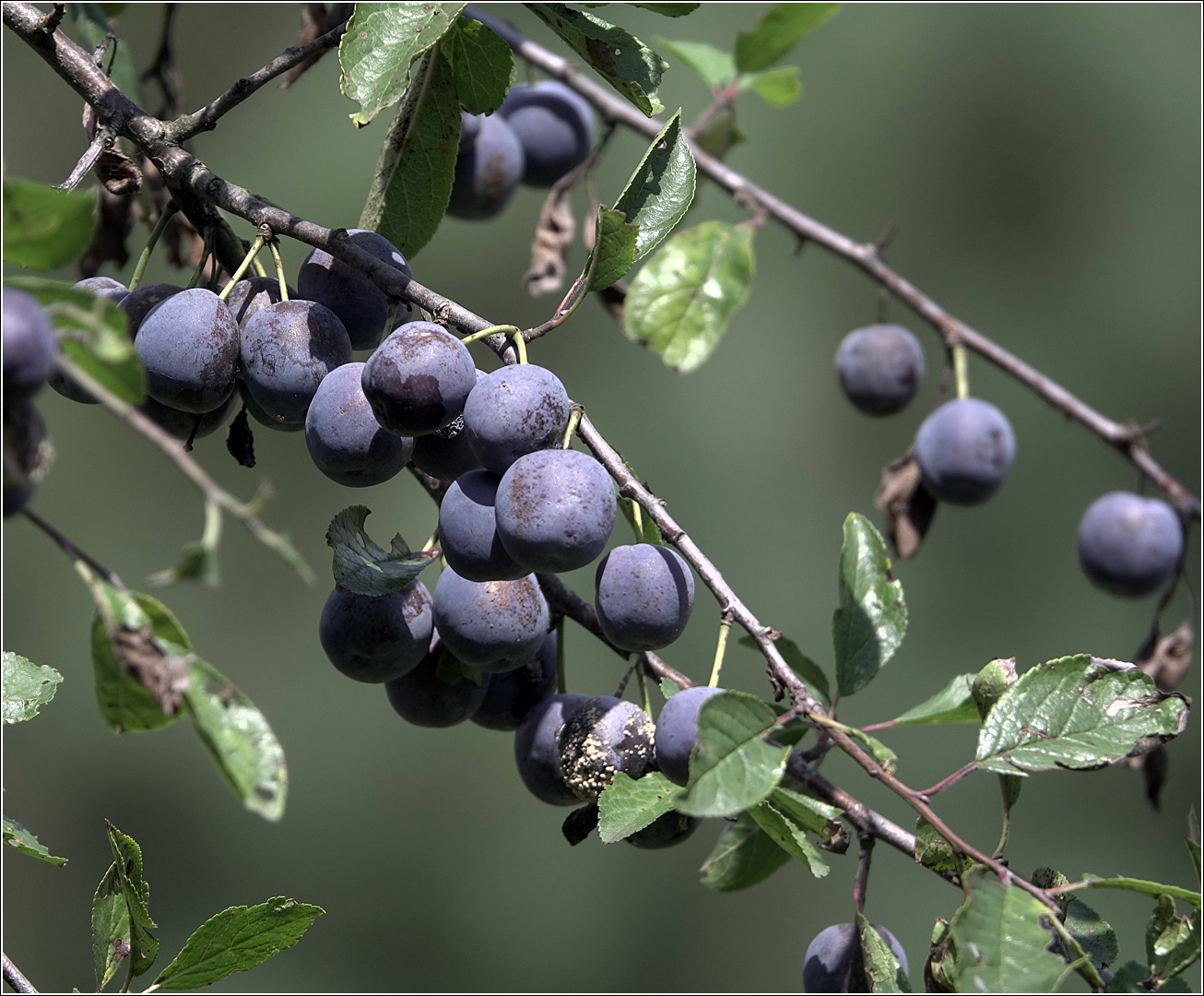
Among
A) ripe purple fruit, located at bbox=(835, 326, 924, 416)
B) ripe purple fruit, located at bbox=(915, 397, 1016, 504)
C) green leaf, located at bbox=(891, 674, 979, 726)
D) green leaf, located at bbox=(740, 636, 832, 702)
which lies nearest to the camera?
green leaf, located at bbox=(891, 674, 979, 726)

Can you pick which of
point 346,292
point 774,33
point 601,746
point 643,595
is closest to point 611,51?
point 346,292

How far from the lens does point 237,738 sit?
42 centimetres

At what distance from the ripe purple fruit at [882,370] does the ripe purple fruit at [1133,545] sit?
36cm

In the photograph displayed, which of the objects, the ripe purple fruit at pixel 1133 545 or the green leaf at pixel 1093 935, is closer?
the green leaf at pixel 1093 935

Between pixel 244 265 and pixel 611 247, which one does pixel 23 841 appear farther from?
pixel 611 247

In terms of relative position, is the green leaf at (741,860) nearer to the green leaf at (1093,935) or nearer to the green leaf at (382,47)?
the green leaf at (1093,935)

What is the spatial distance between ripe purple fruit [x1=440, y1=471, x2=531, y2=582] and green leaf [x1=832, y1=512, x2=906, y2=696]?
261 millimetres

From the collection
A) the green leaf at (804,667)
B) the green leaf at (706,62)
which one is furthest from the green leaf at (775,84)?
the green leaf at (804,667)

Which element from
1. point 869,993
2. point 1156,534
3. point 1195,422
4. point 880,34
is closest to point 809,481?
point 1195,422

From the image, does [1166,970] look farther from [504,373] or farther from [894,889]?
[894,889]

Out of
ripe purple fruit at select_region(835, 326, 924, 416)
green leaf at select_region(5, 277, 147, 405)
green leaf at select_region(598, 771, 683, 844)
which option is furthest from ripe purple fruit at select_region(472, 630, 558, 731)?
ripe purple fruit at select_region(835, 326, 924, 416)

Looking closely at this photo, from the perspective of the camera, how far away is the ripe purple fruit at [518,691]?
81 centimetres

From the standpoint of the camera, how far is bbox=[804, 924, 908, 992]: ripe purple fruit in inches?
29.4

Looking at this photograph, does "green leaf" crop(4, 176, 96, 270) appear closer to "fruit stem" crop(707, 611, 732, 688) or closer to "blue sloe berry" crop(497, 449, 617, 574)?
"blue sloe berry" crop(497, 449, 617, 574)
